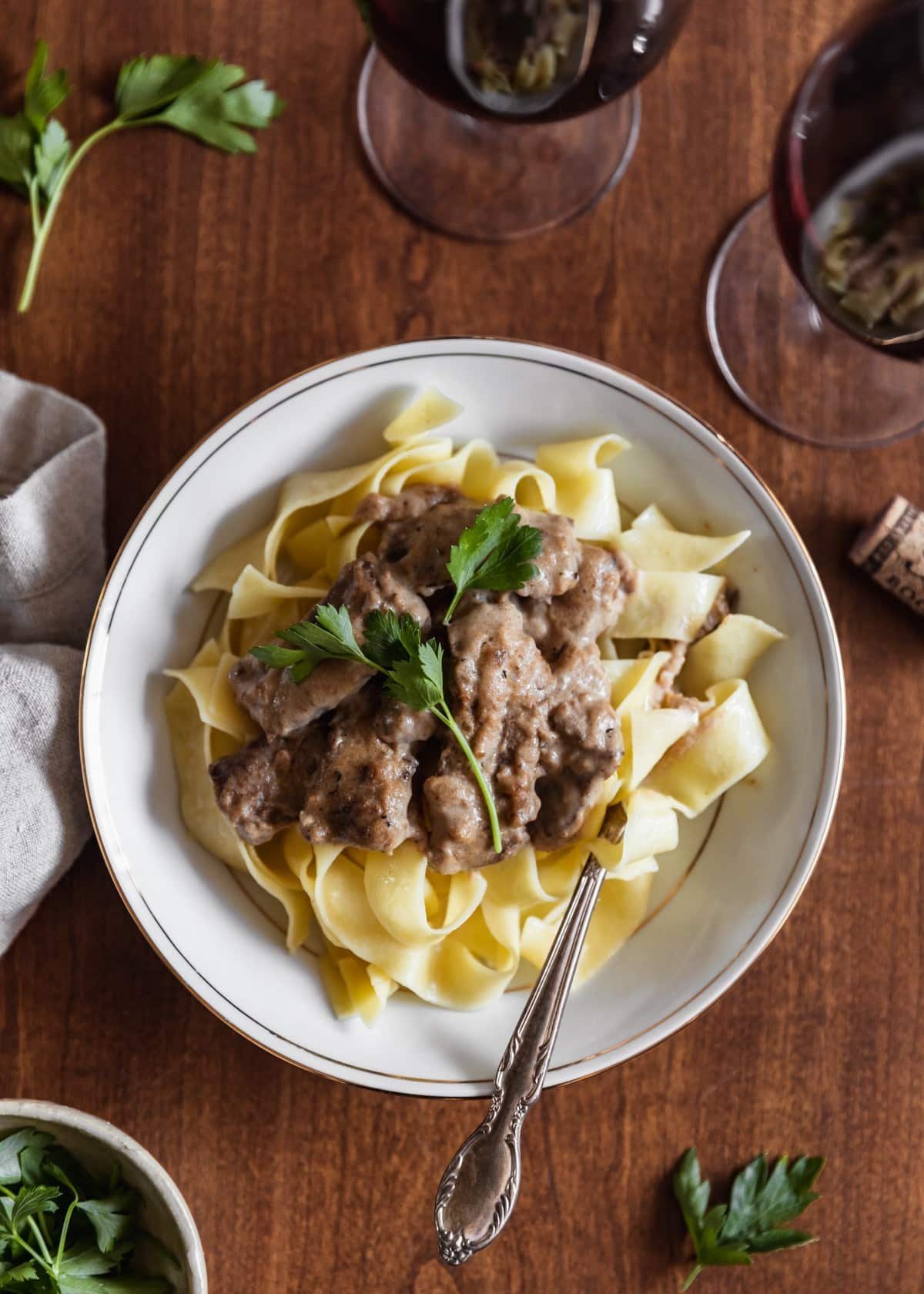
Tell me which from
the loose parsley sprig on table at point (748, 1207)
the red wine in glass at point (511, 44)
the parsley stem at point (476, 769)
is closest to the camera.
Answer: the red wine in glass at point (511, 44)

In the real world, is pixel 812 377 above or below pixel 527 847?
above

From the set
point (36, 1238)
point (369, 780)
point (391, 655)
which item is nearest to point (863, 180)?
point (391, 655)

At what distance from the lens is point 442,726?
258cm

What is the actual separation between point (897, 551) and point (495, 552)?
1142mm

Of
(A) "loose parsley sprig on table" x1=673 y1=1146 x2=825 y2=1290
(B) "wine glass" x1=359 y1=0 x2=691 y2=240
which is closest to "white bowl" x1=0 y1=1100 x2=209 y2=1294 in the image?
(A) "loose parsley sprig on table" x1=673 y1=1146 x2=825 y2=1290

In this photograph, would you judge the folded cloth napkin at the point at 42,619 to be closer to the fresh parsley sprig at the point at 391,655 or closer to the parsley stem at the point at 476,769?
the fresh parsley sprig at the point at 391,655

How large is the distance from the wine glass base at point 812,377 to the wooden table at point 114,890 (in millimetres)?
51

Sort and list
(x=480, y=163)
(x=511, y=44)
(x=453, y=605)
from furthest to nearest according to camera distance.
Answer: (x=480, y=163)
(x=453, y=605)
(x=511, y=44)

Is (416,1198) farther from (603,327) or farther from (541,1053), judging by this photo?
(603,327)

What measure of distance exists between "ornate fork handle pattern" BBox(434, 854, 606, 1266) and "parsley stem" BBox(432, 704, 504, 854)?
315 millimetres

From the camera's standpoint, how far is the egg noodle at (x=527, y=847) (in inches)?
107

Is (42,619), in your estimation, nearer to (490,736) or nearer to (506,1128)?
(490,736)

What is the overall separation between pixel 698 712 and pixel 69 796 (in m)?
1.59

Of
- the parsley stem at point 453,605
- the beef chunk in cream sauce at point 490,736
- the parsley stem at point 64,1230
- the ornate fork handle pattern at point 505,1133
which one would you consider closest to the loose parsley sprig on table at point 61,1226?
the parsley stem at point 64,1230
